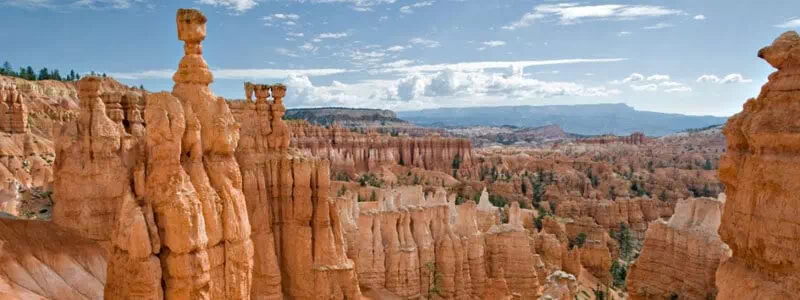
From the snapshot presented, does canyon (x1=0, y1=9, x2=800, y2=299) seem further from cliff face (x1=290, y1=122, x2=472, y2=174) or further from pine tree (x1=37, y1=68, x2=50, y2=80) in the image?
pine tree (x1=37, y1=68, x2=50, y2=80)

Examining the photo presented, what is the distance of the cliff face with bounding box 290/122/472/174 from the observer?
242 feet

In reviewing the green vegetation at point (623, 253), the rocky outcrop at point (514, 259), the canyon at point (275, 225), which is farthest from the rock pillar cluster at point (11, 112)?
the green vegetation at point (623, 253)

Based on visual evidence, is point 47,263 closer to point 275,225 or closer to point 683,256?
point 275,225

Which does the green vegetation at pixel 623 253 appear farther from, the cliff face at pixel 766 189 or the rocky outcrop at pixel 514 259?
the cliff face at pixel 766 189

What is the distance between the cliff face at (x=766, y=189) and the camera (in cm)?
725

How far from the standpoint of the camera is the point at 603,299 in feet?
86.4

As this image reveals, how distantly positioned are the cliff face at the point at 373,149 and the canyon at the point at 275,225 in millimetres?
39593

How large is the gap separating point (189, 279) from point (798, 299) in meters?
8.78

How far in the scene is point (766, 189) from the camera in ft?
25.0

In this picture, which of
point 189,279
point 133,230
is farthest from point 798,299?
point 133,230

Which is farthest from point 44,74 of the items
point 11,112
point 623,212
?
point 623,212

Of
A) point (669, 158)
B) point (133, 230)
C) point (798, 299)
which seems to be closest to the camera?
point (798, 299)

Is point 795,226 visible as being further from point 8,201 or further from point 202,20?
point 8,201

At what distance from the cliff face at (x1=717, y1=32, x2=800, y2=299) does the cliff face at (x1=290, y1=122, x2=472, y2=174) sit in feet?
203
